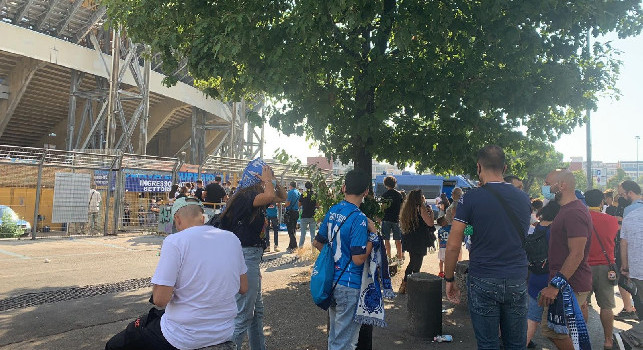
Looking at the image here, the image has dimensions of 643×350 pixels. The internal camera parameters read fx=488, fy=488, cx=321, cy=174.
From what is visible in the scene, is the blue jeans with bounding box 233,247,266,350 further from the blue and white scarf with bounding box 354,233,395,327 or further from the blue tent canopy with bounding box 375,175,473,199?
the blue tent canopy with bounding box 375,175,473,199

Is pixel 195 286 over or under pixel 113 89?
under

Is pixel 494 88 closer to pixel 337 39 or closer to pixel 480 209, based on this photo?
pixel 337 39

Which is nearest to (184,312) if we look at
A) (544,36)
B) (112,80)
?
(544,36)

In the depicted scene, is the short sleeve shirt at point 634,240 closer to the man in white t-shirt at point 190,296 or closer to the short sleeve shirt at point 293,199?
the man in white t-shirt at point 190,296

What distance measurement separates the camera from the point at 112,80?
23047 mm

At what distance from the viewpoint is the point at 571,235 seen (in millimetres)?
3967

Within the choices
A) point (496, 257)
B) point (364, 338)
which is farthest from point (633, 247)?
point (364, 338)

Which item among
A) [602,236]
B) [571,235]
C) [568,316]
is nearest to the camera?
[568,316]

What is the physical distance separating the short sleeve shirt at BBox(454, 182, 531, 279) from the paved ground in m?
2.24

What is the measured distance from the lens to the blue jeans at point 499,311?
3.33 m

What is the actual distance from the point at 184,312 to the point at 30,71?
2618cm

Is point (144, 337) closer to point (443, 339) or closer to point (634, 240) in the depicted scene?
point (443, 339)

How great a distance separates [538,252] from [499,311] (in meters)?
1.44

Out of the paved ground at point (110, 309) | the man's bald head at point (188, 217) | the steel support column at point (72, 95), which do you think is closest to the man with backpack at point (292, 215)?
the paved ground at point (110, 309)
